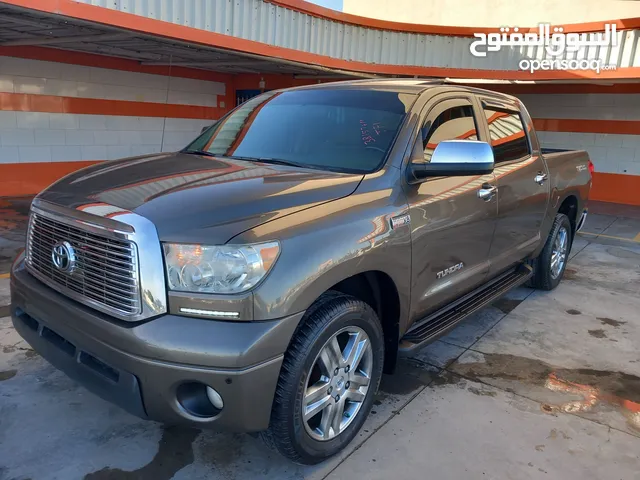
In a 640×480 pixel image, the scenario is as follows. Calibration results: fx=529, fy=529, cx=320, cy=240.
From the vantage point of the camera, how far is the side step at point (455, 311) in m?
3.32

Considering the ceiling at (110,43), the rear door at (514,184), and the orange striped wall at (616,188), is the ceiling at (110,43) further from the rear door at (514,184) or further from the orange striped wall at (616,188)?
the orange striped wall at (616,188)

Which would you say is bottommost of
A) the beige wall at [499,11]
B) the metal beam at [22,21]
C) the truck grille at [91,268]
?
the truck grille at [91,268]

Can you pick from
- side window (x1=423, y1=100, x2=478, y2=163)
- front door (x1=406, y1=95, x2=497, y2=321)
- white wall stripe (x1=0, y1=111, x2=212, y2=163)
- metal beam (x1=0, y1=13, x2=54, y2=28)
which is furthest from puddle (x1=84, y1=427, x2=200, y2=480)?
white wall stripe (x1=0, y1=111, x2=212, y2=163)

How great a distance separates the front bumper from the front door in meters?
1.11

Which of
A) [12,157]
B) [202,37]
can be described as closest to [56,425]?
[202,37]

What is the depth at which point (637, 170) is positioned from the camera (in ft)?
39.4

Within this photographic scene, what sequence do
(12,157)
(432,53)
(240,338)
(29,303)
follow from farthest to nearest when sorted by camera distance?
(432,53) → (12,157) → (29,303) → (240,338)

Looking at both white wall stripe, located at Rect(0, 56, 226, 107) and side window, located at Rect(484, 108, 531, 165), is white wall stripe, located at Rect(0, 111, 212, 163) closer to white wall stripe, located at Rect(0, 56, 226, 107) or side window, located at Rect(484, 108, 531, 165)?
white wall stripe, located at Rect(0, 56, 226, 107)

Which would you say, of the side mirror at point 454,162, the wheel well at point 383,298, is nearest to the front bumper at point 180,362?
the wheel well at point 383,298

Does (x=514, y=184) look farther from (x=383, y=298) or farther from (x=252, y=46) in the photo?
Answer: (x=252, y=46)

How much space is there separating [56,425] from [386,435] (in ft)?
6.05

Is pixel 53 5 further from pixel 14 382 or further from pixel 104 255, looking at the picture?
pixel 104 255

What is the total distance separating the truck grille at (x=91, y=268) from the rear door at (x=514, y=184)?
9.12ft

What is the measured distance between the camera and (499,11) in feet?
46.3
